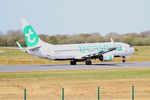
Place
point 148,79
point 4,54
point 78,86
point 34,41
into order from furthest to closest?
1. point 4,54
2. point 34,41
3. point 148,79
4. point 78,86

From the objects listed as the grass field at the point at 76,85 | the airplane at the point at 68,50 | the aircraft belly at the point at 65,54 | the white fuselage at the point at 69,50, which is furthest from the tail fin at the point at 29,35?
the grass field at the point at 76,85

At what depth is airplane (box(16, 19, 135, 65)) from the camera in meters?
67.2

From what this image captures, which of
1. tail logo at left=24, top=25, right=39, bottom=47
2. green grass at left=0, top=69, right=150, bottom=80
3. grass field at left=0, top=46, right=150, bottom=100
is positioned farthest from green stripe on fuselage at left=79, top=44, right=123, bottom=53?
green grass at left=0, top=69, right=150, bottom=80

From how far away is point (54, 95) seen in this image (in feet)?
121

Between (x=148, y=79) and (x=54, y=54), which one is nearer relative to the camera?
(x=148, y=79)

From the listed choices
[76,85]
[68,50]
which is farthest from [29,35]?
[76,85]

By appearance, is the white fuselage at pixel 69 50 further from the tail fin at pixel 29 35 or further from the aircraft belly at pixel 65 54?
the tail fin at pixel 29 35

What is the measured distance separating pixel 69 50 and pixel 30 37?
6664 millimetres

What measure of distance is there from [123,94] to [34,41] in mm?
31530

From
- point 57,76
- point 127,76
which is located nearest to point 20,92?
point 57,76

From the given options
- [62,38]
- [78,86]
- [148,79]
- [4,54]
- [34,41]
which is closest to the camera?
[78,86]

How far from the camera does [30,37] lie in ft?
220

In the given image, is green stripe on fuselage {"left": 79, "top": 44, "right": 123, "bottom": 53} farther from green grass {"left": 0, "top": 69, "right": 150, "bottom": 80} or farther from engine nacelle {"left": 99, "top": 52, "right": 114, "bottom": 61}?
green grass {"left": 0, "top": 69, "right": 150, "bottom": 80}

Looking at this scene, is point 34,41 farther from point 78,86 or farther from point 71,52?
point 78,86
